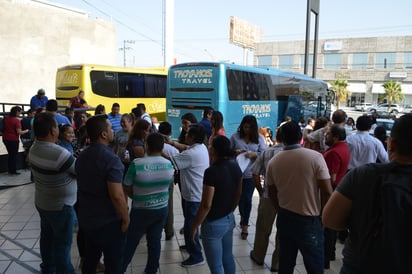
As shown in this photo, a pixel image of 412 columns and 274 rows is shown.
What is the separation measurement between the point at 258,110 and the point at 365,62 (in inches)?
1986

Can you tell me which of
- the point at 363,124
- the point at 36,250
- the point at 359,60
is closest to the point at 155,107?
the point at 36,250

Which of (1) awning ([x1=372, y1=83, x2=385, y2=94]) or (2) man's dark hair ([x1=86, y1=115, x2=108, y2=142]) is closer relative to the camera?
(2) man's dark hair ([x1=86, y1=115, x2=108, y2=142])

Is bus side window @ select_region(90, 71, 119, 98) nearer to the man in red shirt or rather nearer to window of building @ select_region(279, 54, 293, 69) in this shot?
the man in red shirt

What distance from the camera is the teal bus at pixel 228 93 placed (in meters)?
11.6

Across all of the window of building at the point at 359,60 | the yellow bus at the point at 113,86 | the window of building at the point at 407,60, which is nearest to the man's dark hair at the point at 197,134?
the yellow bus at the point at 113,86

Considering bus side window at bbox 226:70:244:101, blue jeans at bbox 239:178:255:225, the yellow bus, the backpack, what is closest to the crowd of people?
the backpack

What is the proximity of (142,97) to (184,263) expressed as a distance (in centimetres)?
1296

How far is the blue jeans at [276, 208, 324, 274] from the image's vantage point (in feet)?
9.70

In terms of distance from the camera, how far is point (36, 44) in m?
25.1

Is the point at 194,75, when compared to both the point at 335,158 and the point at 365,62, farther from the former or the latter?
the point at 365,62

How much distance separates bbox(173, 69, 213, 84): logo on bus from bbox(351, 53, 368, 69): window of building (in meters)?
52.4

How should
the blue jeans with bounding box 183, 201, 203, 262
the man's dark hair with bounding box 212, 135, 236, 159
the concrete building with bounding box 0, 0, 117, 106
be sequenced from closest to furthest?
the man's dark hair with bounding box 212, 135, 236, 159
the blue jeans with bounding box 183, 201, 203, 262
the concrete building with bounding box 0, 0, 117, 106

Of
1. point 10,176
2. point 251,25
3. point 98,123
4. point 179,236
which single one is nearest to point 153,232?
point 98,123

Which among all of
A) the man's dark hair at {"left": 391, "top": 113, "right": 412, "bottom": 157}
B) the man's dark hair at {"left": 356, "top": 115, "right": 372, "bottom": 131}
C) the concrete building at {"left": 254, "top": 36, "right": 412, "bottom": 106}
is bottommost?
the man's dark hair at {"left": 356, "top": 115, "right": 372, "bottom": 131}
